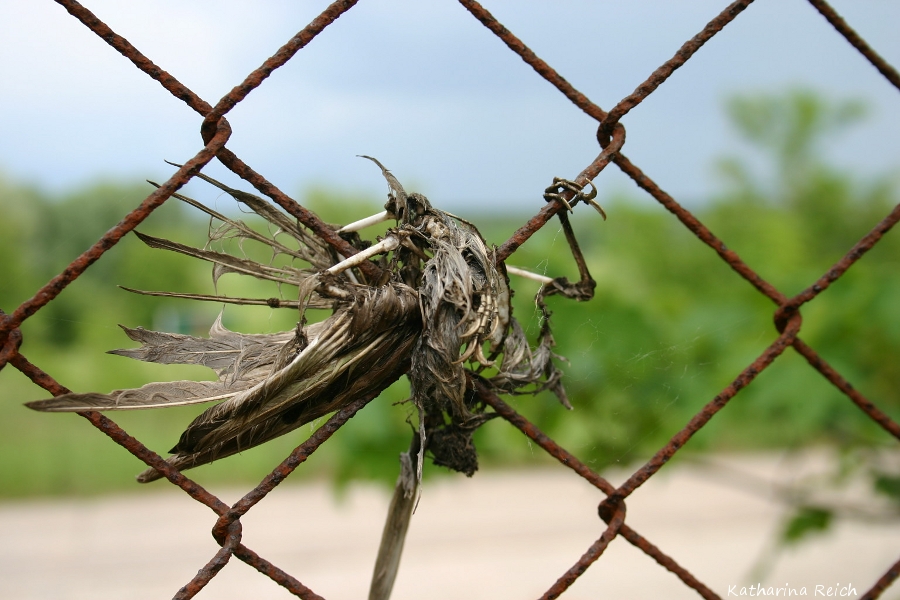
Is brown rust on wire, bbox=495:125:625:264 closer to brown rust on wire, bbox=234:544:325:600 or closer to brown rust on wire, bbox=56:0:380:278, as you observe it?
brown rust on wire, bbox=56:0:380:278

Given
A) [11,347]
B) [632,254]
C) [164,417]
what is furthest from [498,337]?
[164,417]

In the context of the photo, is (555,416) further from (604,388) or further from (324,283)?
(324,283)

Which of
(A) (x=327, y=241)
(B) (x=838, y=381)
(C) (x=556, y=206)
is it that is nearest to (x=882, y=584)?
(B) (x=838, y=381)

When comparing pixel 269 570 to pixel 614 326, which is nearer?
pixel 269 570

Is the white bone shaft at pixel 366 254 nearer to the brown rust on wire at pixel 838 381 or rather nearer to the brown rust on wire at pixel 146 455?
the brown rust on wire at pixel 146 455

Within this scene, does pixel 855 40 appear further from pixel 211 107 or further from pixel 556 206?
pixel 211 107

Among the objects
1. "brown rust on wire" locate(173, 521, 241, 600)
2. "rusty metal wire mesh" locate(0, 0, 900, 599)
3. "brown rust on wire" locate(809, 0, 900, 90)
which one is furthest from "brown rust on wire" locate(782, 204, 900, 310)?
"brown rust on wire" locate(173, 521, 241, 600)

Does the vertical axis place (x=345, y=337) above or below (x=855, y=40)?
below

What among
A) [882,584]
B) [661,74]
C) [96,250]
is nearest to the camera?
[96,250]
